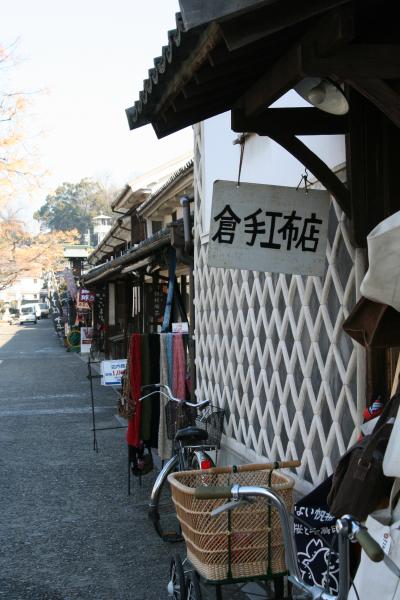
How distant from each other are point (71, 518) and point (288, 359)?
3.08 metres

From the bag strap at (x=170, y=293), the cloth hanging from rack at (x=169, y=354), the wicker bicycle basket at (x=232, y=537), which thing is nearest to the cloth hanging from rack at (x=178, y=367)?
the cloth hanging from rack at (x=169, y=354)

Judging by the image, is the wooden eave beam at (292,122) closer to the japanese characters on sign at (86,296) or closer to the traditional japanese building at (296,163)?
the traditional japanese building at (296,163)

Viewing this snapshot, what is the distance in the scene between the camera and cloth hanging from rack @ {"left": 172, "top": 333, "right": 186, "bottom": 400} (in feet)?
26.4

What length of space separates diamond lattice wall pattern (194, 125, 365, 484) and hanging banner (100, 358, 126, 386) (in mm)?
1815

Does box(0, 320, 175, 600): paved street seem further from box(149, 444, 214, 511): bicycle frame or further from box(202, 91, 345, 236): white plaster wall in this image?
box(202, 91, 345, 236): white plaster wall

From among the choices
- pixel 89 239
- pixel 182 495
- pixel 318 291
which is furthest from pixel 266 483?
pixel 89 239

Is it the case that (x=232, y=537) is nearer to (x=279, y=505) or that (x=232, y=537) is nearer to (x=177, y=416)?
(x=279, y=505)

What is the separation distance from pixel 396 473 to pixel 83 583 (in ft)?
11.6

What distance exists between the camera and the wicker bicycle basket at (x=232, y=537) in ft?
11.8

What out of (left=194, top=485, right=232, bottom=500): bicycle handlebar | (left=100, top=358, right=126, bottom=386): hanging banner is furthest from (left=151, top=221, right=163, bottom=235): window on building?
(left=194, top=485, right=232, bottom=500): bicycle handlebar

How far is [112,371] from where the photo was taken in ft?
31.3

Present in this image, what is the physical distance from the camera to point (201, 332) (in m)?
8.23

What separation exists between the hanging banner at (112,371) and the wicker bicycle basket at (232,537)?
5703 mm

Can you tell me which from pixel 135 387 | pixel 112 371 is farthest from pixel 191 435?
pixel 112 371
